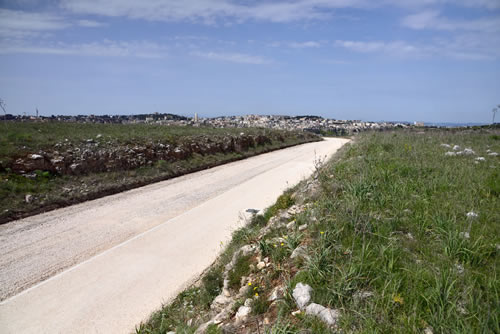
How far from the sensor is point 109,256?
8.10 metres

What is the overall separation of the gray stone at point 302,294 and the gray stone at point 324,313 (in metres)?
0.13

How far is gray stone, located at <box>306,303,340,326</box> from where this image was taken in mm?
3618

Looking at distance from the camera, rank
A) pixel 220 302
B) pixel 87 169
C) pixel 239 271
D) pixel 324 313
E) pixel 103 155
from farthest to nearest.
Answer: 1. pixel 103 155
2. pixel 87 169
3. pixel 239 271
4. pixel 220 302
5. pixel 324 313

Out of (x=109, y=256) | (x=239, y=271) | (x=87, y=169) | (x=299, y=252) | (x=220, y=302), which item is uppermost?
(x=299, y=252)

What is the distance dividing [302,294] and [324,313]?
1.46ft

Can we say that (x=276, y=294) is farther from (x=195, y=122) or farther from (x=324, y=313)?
(x=195, y=122)

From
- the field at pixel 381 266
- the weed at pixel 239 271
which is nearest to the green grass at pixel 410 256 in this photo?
the field at pixel 381 266

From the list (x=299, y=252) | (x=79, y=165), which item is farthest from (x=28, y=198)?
(x=299, y=252)

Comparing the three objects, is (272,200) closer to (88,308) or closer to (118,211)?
(118,211)

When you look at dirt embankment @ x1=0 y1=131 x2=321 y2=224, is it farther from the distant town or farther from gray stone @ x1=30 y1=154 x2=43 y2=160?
the distant town

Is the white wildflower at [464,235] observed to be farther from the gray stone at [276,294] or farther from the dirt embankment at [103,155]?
the dirt embankment at [103,155]

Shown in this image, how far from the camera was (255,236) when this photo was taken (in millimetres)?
7449

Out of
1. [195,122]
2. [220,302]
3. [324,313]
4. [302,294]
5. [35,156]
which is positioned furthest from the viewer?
[195,122]

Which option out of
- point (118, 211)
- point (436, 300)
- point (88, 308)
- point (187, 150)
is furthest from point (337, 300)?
point (187, 150)
